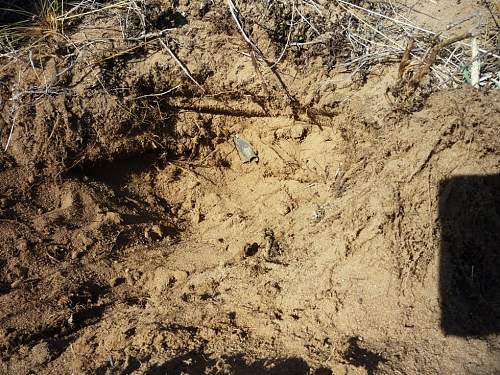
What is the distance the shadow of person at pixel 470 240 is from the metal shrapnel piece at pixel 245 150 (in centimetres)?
146

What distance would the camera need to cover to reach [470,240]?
2.93 metres

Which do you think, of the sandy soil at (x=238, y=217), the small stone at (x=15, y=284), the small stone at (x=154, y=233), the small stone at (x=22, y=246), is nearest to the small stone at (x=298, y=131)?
the sandy soil at (x=238, y=217)

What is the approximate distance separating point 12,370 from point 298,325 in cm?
151

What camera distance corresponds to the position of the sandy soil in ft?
8.41

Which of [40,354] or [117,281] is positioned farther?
[117,281]

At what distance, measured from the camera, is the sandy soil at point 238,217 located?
256cm

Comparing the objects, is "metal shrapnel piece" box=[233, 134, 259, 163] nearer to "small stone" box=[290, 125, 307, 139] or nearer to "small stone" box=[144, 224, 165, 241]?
"small stone" box=[290, 125, 307, 139]

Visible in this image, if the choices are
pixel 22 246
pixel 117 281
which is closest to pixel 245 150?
pixel 117 281

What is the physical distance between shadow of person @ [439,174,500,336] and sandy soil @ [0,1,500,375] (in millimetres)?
12

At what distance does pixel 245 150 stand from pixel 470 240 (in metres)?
1.75

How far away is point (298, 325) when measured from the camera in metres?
2.69

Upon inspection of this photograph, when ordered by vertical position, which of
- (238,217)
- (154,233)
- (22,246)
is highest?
(238,217)

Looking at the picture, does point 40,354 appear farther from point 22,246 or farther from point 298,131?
point 298,131

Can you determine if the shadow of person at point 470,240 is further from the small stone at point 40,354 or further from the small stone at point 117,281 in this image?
the small stone at point 40,354
